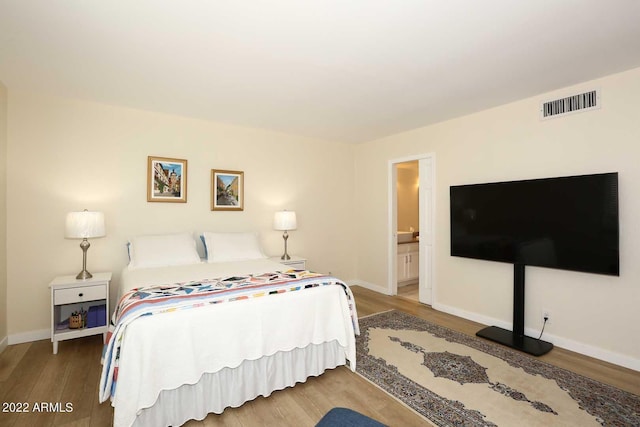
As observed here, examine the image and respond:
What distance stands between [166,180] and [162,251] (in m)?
0.96

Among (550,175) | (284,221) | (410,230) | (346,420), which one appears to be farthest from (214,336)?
(410,230)

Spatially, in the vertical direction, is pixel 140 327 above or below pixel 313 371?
above

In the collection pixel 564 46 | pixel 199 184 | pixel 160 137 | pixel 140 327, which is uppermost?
pixel 564 46

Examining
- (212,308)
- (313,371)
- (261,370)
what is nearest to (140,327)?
(212,308)

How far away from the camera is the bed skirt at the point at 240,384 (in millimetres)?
1916

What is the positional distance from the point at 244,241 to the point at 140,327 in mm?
2226

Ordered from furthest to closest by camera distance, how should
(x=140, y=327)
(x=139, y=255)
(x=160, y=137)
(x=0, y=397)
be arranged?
(x=160, y=137) < (x=139, y=255) < (x=0, y=397) < (x=140, y=327)

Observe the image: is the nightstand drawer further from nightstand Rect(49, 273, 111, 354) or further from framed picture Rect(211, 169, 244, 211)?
framed picture Rect(211, 169, 244, 211)

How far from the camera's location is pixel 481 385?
2408 mm

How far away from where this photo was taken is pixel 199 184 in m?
4.15

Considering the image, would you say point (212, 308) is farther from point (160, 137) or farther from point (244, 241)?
point (160, 137)

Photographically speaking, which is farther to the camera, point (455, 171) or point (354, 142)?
point (354, 142)

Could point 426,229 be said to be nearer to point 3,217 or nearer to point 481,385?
point 481,385

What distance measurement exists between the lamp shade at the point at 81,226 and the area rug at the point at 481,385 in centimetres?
287
